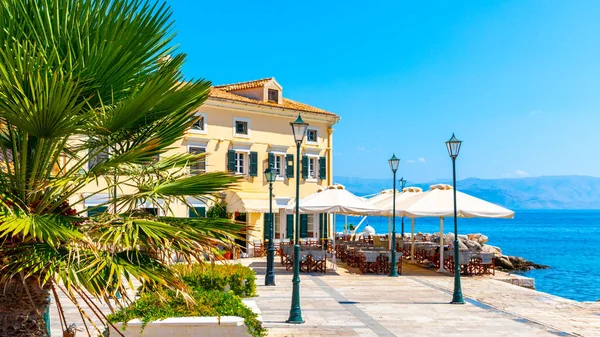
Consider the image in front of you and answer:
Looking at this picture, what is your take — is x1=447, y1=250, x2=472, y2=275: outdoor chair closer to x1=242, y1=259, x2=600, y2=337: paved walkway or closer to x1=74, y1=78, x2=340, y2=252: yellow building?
x1=242, y1=259, x2=600, y2=337: paved walkway

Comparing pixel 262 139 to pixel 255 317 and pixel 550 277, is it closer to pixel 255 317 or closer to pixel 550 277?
pixel 550 277

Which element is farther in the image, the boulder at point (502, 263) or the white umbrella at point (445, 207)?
the boulder at point (502, 263)

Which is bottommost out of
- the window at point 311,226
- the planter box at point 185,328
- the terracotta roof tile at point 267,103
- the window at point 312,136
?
the planter box at point 185,328

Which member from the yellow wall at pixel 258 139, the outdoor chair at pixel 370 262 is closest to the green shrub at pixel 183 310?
the outdoor chair at pixel 370 262

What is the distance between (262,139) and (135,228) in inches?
1001

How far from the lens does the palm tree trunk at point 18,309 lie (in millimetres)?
5387

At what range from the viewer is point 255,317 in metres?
9.87

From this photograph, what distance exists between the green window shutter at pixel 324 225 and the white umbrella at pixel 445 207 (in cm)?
893

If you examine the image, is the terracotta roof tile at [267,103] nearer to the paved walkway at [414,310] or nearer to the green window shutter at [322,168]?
the green window shutter at [322,168]

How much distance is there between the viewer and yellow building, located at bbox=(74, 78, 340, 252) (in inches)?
1118

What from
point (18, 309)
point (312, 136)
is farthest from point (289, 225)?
point (18, 309)

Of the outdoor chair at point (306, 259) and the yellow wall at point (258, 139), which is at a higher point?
the yellow wall at point (258, 139)

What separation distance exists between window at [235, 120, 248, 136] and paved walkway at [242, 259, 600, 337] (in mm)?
11098

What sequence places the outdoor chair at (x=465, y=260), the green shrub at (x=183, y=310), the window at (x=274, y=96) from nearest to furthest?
the green shrub at (x=183, y=310) → the outdoor chair at (x=465, y=260) → the window at (x=274, y=96)
